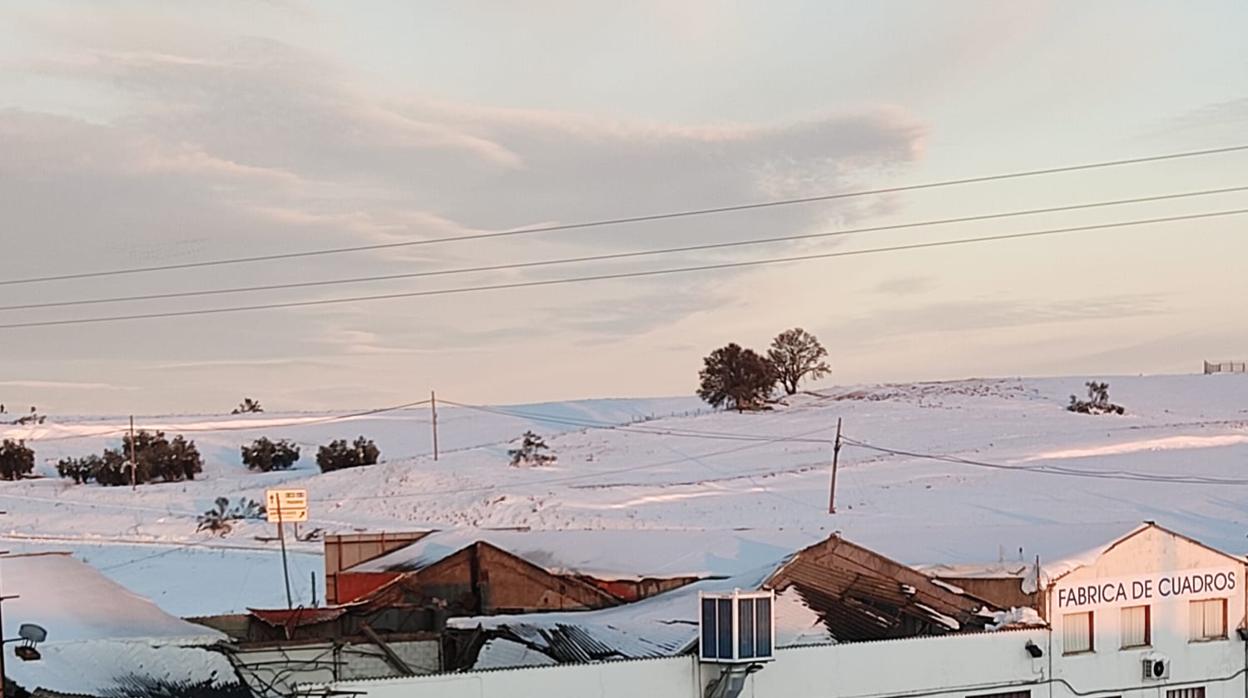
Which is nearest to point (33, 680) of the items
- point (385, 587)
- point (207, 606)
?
point (385, 587)

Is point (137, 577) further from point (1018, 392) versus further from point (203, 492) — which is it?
point (1018, 392)

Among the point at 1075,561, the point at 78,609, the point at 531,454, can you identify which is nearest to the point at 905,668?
the point at 1075,561

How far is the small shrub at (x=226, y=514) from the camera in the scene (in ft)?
170

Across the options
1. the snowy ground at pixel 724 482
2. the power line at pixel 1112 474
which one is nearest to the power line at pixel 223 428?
the snowy ground at pixel 724 482

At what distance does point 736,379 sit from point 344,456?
28.0 metres

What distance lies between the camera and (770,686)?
1780 centimetres

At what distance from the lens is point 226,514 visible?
5544 centimetres

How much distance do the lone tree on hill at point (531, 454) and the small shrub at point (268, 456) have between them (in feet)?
43.2

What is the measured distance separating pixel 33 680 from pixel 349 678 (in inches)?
154

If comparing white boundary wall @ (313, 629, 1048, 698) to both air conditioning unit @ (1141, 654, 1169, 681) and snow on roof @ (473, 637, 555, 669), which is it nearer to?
snow on roof @ (473, 637, 555, 669)

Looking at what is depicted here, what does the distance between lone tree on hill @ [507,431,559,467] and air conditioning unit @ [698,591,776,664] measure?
55.3m

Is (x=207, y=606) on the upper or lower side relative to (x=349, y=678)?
lower

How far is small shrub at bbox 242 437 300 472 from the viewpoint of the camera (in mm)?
76562

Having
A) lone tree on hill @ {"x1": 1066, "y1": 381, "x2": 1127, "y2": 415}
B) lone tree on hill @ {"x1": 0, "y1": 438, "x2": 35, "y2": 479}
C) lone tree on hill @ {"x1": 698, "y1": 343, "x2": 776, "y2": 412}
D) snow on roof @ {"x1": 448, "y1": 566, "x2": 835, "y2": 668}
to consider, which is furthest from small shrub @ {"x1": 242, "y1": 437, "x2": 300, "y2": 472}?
snow on roof @ {"x1": 448, "y1": 566, "x2": 835, "y2": 668}
